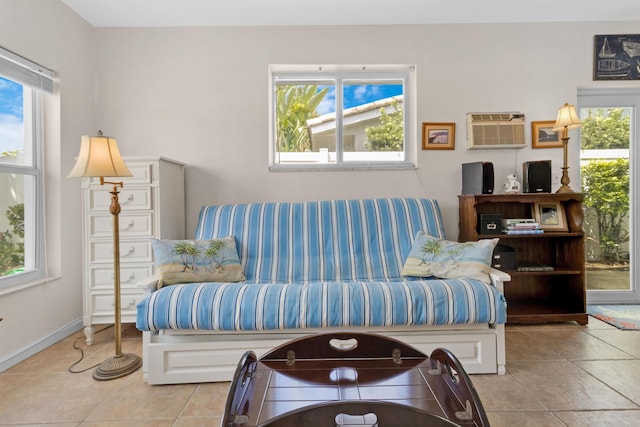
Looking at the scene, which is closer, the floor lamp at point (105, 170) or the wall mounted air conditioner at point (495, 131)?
the floor lamp at point (105, 170)

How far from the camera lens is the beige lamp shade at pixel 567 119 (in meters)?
2.66

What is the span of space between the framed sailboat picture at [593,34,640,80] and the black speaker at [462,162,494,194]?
1.34 m

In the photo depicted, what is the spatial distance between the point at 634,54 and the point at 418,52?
180cm

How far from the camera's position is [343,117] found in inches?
122

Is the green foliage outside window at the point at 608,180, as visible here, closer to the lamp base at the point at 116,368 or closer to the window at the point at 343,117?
the window at the point at 343,117

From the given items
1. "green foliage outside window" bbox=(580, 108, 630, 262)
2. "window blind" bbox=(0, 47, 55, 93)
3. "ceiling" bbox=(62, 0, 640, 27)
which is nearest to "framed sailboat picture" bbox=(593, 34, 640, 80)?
"ceiling" bbox=(62, 0, 640, 27)

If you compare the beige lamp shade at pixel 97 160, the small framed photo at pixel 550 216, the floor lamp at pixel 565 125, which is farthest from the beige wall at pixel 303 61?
the beige lamp shade at pixel 97 160

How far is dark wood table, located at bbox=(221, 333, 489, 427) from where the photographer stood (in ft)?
3.07

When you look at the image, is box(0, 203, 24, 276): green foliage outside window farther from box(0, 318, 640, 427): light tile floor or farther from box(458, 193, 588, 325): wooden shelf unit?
box(458, 193, 588, 325): wooden shelf unit

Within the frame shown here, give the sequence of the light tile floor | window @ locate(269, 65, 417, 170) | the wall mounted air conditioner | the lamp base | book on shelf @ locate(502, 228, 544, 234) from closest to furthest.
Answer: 1. the light tile floor
2. the lamp base
3. book on shelf @ locate(502, 228, 544, 234)
4. the wall mounted air conditioner
5. window @ locate(269, 65, 417, 170)

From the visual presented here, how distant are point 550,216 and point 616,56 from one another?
1.48 m

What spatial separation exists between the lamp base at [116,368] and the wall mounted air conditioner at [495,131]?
2801mm

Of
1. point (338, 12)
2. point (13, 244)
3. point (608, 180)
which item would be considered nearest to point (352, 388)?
point (13, 244)

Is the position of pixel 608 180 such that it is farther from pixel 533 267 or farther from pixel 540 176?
pixel 533 267
